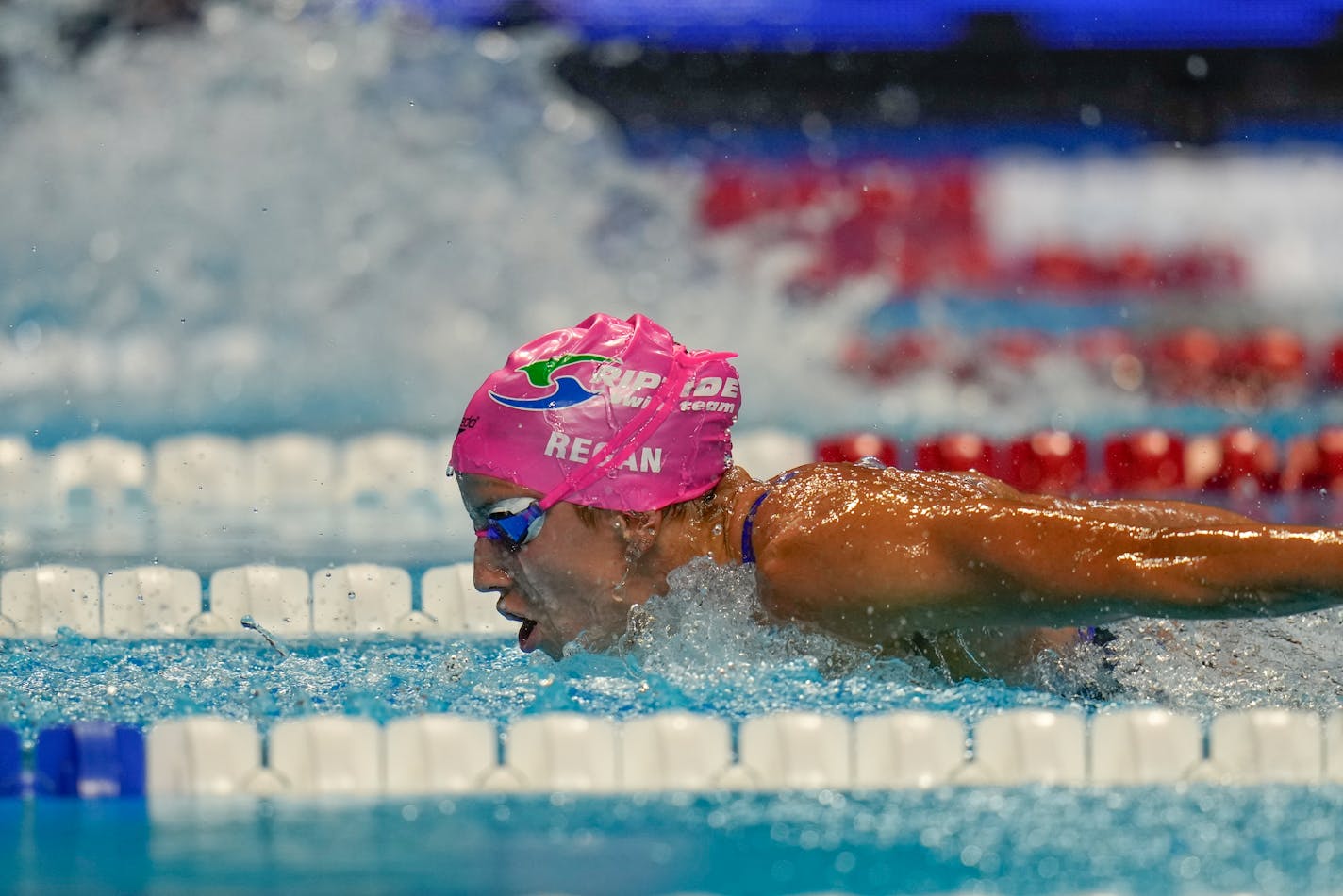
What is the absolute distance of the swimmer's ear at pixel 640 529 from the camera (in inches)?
95.4

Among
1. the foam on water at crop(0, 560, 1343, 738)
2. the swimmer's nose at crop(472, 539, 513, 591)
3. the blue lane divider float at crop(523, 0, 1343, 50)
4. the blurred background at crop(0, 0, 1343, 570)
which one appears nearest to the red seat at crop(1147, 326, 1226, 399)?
the blurred background at crop(0, 0, 1343, 570)

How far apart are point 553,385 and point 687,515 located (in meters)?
0.28

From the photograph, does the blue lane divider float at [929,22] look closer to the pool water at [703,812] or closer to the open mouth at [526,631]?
the pool water at [703,812]

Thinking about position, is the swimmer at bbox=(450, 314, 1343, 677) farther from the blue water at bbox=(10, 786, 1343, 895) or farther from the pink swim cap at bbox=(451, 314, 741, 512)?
the blue water at bbox=(10, 786, 1343, 895)

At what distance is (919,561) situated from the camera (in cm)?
203

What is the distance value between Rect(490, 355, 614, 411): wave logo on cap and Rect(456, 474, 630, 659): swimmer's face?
0.41ft

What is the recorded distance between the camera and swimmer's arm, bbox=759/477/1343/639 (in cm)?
189

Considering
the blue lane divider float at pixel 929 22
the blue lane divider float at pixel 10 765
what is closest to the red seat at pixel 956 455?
the blue lane divider float at pixel 10 765

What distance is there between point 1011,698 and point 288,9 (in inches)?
→ 304

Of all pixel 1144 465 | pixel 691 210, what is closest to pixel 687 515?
pixel 1144 465

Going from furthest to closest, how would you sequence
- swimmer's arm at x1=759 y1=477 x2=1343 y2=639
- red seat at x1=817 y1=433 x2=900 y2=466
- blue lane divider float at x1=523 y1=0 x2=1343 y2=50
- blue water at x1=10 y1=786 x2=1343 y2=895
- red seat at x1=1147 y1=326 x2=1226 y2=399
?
blue lane divider float at x1=523 y1=0 x2=1343 y2=50 → red seat at x1=1147 y1=326 x2=1226 y2=399 → red seat at x1=817 y1=433 x2=900 y2=466 → blue water at x1=10 y1=786 x2=1343 y2=895 → swimmer's arm at x1=759 y1=477 x2=1343 y2=639

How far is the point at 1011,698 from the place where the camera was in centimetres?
259

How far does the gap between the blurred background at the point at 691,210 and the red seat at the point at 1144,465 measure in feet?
0.54

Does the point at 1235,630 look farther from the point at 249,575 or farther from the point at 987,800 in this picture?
the point at 249,575
